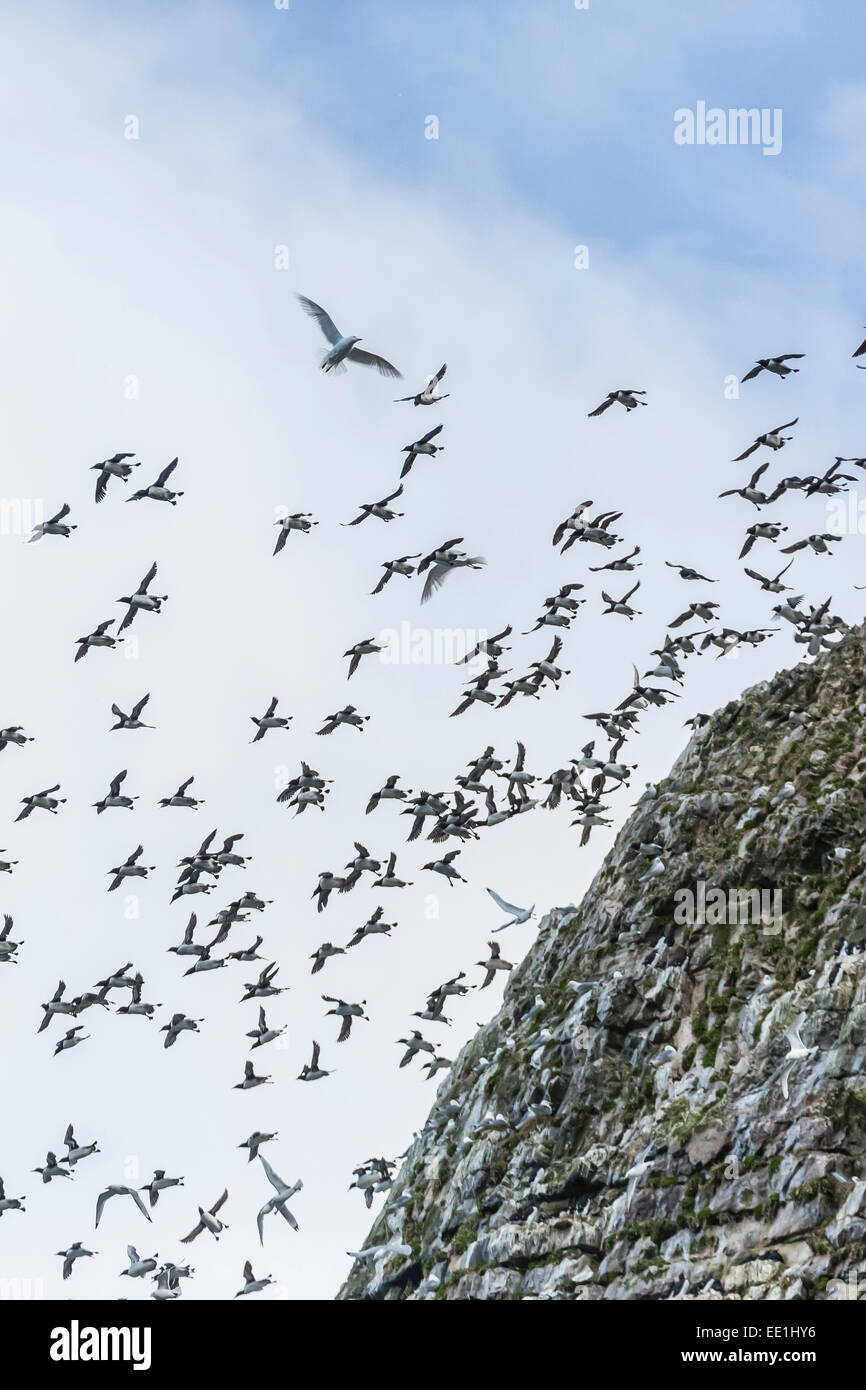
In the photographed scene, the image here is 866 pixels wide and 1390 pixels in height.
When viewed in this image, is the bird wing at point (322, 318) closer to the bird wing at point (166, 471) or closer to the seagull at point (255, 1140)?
the bird wing at point (166, 471)

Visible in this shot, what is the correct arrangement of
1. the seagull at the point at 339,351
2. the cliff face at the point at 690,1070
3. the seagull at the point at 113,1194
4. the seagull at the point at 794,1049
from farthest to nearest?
the seagull at the point at 113,1194 < the cliff face at the point at 690,1070 < the seagull at the point at 794,1049 < the seagull at the point at 339,351

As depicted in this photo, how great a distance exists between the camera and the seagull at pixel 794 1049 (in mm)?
61591

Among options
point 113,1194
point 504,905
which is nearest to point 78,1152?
point 113,1194

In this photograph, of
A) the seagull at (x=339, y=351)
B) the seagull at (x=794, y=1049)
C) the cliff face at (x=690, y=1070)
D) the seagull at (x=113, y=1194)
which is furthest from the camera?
the seagull at (x=113, y=1194)

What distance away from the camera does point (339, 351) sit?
53000mm

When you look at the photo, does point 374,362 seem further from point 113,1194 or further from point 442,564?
point 113,1194

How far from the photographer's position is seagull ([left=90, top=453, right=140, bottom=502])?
6288cm

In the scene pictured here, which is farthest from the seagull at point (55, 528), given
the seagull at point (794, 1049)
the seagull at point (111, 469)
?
the seagull at point (794, 1049)

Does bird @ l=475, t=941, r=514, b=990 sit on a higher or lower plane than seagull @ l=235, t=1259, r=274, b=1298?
higher

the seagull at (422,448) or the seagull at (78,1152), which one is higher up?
the seagull at (422,448)

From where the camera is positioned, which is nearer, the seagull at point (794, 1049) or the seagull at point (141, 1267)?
the seagull at point (794, 1049)

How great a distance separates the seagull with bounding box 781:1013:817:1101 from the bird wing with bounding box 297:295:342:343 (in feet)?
91.8

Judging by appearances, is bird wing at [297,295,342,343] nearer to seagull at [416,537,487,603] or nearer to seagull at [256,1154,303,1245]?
seagull at [416,537,487,603]

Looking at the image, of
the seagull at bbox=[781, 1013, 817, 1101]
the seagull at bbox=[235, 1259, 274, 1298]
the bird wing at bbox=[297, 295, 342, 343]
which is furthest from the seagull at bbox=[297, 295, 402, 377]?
the seagull at bbox=[235, 1259, 274, 1298]
